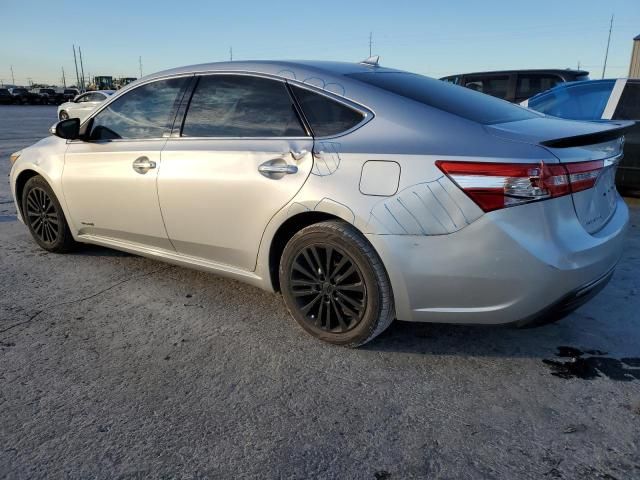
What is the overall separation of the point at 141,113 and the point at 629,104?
18.1 feet

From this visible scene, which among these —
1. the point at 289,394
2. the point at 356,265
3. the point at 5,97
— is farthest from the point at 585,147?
the point at 5,97

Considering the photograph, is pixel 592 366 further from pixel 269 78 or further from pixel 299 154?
pixel 269 78

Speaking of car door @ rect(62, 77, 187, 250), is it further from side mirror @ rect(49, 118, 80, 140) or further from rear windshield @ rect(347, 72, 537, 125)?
rear windshield @ rect(347, 72, 537, 125)

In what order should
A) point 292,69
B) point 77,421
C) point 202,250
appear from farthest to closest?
point 202,250, point 292,69, point 77,421

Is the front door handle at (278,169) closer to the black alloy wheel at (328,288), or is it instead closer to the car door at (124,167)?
the black alloy wheel at (328,288)

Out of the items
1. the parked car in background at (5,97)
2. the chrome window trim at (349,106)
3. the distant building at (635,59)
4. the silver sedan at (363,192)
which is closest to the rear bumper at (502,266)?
the silver sedan at (363,192)

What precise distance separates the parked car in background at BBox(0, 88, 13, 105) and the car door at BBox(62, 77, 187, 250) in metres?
50.8

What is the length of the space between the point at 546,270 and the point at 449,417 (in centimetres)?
78

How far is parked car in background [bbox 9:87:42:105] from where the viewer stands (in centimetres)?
4717

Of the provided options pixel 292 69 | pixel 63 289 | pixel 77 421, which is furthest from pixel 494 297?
pixel 63 289

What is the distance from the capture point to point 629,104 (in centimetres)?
624

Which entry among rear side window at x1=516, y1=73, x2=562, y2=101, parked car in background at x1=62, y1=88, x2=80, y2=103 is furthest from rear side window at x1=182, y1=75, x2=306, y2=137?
parked car in background at x1=62, y1=88, x2=80, y2=103

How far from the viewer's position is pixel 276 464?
6.73 ft

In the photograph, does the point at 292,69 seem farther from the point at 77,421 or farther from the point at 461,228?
the point at 77,421
